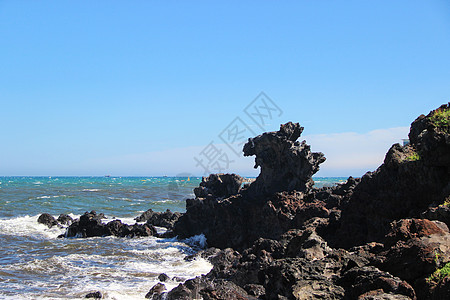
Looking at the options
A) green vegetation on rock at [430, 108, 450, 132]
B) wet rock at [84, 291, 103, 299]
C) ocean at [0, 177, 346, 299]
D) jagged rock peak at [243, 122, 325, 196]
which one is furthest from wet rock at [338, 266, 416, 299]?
jagged rock peak at [243, 122, 325, 196]

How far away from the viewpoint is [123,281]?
523 inches

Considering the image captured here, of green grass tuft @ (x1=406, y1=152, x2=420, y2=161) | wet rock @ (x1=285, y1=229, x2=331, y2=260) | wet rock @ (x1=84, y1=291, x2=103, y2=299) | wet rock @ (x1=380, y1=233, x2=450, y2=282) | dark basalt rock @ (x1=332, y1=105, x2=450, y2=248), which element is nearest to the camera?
wet rock @ (x1=380, y1=233, x2=450, y2=282)

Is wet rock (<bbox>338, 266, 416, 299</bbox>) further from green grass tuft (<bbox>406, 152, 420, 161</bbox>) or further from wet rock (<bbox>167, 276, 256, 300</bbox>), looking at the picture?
green grass tuft (<bbox>406, 152, 420, 161</bbox>)

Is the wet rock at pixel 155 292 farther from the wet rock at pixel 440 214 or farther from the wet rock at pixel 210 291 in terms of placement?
the wet rock at pixel 440 214

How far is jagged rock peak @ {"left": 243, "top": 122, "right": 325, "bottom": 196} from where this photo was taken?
18.7 meters

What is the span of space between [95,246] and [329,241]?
13.0m

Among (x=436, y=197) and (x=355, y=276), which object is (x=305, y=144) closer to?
(x=436, y=197)

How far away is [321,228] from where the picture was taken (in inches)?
500

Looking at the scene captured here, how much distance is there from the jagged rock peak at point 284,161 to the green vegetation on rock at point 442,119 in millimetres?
8033

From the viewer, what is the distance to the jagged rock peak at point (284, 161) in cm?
1872

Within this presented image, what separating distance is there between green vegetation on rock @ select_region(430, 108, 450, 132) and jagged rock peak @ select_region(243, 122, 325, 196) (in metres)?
8.03

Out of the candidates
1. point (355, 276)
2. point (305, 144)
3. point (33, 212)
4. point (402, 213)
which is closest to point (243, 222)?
point (305, 144)

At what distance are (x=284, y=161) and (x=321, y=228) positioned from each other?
695cm

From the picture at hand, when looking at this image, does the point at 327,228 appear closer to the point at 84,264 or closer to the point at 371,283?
the point at 371,283
